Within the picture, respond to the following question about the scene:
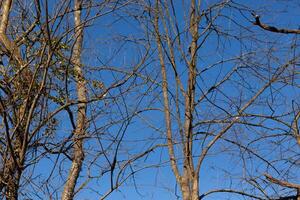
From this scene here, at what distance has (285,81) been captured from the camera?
490cm

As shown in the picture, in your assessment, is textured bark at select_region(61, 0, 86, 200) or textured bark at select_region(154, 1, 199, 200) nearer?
textured bark at select_region(61, 0, 86, 200)

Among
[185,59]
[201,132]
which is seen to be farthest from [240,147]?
[185,59]

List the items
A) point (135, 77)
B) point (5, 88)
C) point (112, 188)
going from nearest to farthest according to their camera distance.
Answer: point (5, 88)
point (112, 188)
point (135, 77)

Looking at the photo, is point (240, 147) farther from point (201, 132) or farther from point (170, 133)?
point (170, 133)

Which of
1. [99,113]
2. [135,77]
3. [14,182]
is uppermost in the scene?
[135,77]

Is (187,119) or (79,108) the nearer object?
(79,108)

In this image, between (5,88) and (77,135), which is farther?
(77,135)

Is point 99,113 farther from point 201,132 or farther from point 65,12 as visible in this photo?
point 201,132

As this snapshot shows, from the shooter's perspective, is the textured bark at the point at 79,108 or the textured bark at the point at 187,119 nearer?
the textured bark at the point at 79,108

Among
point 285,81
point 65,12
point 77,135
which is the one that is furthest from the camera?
point 285,81

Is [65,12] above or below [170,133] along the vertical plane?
below

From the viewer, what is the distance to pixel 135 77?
13.4 feet

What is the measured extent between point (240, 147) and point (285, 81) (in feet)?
2.72

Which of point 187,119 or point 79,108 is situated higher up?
point 187,119
